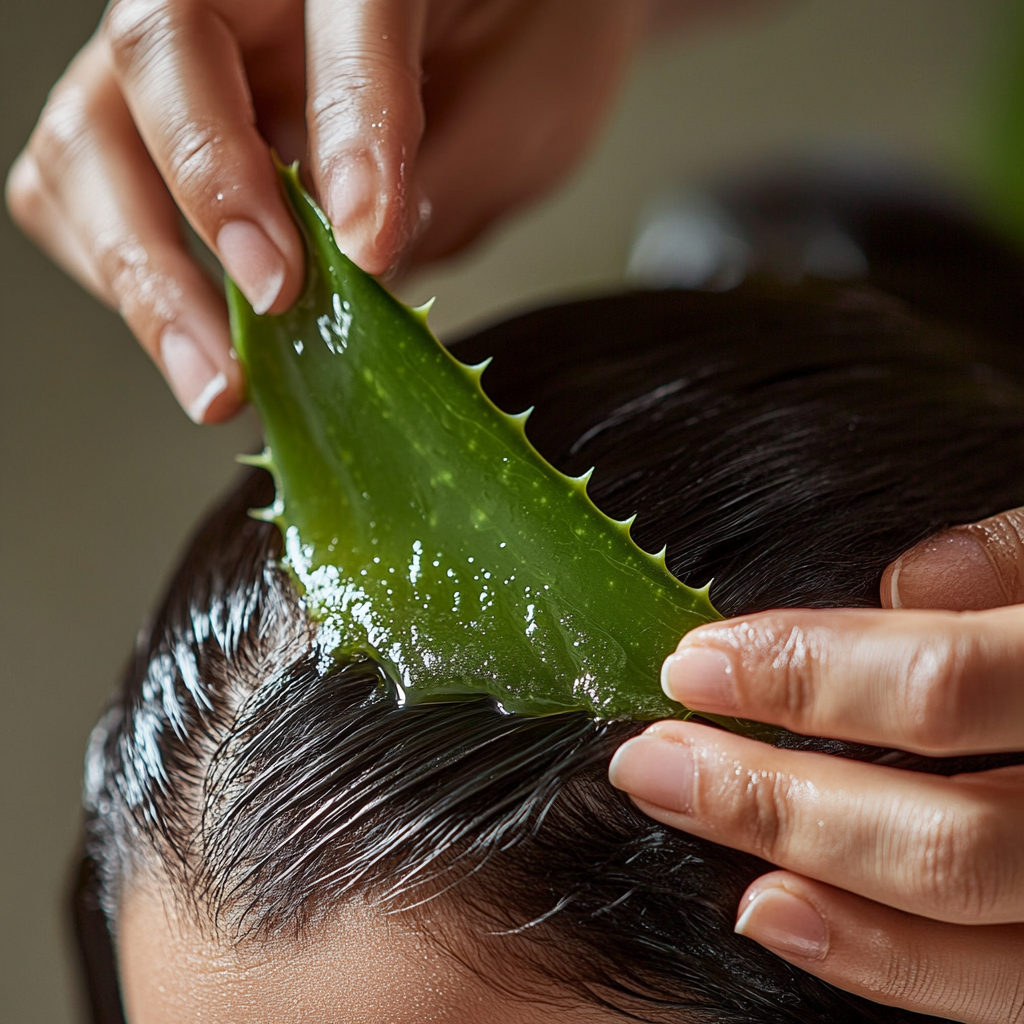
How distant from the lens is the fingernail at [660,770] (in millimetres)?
592

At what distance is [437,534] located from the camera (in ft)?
Answer: 2.23

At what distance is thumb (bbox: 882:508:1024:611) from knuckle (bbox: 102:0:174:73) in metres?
0.65

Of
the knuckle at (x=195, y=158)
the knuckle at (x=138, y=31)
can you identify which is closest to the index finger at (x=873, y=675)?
the knuckle at (x=195, y=158)

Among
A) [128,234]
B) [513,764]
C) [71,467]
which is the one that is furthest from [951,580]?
[71,467]

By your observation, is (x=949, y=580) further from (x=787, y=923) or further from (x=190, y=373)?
(x=190, y=373)

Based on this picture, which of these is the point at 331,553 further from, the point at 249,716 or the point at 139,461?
the point at 139,461

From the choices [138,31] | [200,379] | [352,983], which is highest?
[138,31]

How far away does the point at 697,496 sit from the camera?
0.73 meters

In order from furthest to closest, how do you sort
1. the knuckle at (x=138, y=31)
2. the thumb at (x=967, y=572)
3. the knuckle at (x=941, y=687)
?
the knuckle at (x=138, y=31) < the thumb at (x=967, y=572) < the knuckle at (x=941, y=687)

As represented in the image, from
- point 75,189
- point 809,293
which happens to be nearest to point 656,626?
point 809,293

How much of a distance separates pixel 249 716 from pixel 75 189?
20.9 inches

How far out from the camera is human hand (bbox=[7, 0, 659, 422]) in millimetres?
728

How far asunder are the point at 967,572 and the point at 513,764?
0.32m

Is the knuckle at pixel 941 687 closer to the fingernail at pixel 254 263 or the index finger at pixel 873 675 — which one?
the index finger at pixel 873 675
